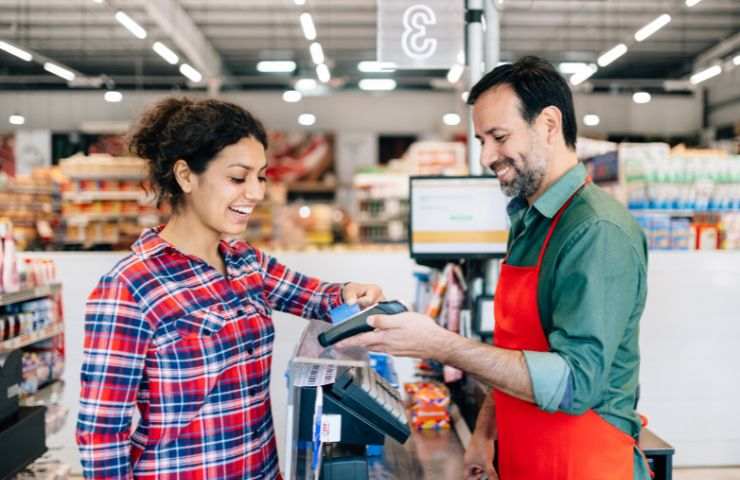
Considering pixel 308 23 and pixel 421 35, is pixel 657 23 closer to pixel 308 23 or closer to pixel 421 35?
pixel 308 23

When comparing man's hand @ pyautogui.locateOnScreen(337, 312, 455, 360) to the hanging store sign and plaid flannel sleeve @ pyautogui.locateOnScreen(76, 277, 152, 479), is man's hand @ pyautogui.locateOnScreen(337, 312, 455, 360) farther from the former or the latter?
the hanging store sign

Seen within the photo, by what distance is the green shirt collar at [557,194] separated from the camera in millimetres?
1577

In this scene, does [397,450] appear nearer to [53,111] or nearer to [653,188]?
[653,188]

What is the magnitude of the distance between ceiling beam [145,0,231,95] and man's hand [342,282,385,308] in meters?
9.02

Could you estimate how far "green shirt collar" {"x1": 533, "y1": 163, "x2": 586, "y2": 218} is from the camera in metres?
1.58

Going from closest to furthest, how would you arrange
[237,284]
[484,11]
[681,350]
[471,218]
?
1. [237,284]
2. [471,218]
3. [484,11]
4. [681,350]

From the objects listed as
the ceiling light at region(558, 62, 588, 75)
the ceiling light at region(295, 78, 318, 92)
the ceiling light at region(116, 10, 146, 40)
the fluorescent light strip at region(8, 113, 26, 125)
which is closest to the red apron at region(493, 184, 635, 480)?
the ceiling light at region(116, 10, 146, 40)

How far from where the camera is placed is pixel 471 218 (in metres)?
2.90

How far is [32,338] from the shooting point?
3.21m

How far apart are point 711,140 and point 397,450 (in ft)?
47.9

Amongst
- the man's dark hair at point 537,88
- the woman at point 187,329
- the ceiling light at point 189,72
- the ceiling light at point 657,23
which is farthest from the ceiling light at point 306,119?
the man's dark hair at point 537,88

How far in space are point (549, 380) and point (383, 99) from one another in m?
14.5

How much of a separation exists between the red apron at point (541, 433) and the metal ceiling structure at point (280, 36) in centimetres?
802

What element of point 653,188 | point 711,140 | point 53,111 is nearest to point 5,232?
point 653,188
